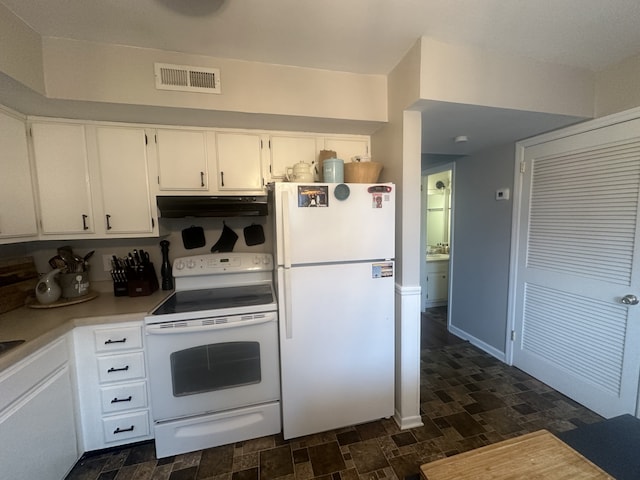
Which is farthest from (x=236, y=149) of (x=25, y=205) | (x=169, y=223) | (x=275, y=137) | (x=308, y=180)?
(x=25, y=205)

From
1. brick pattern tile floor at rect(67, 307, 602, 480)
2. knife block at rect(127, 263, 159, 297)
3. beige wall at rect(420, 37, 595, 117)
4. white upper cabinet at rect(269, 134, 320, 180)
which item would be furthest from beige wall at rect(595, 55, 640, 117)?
knife block at rect(127, 263, 159, 297)

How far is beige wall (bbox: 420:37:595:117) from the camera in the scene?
1601 mm

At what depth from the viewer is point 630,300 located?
69.2 inches

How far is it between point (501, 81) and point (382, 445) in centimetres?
253

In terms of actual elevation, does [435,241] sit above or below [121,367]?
above

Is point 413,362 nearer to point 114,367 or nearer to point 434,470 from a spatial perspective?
Answer: point 434,470

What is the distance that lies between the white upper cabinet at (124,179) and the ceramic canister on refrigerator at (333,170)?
4.41 feet

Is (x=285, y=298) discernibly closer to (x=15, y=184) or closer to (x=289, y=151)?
(x=289, y=151)

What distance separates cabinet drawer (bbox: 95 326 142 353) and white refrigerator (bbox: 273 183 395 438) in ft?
2.95

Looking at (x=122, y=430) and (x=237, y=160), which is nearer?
(x=122, y=430)

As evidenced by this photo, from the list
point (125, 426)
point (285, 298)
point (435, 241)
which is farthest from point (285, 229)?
point (435, 241)

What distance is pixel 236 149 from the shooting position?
2082 millimetres

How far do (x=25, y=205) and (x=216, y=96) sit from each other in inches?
56.3

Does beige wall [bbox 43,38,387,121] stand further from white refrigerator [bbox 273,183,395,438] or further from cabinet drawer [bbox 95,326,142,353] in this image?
cabinet drawer [bbox 95,326,142,353]
